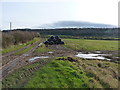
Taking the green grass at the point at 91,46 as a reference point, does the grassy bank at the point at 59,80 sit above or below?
below

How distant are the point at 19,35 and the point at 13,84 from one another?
34.5m

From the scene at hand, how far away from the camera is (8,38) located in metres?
33.7

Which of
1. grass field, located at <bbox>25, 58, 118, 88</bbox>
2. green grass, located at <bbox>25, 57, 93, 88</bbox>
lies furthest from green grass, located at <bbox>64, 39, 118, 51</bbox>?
green grass, located at <bbox>25, 57, 93, 88</bbox>

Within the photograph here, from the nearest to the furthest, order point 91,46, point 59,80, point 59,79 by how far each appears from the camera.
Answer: point 59,80
point 59,79
point 91,46

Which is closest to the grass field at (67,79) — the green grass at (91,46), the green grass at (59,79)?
the green grass at (59,79)

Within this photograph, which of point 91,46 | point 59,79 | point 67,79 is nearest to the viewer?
point 59,79

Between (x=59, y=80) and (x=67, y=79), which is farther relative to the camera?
(x=67, y=79)

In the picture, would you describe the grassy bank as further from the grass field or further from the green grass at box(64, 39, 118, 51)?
the green grass at box(64, 39, 118, 51)

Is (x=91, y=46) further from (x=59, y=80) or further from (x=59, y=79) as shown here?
(x=59, y=80)

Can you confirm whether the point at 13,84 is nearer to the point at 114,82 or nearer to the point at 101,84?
the point at 101,84

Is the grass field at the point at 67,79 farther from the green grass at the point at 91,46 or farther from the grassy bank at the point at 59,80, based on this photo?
the green grass at the point at 91,46

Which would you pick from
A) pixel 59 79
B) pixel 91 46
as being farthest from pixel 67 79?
pixel 91 46

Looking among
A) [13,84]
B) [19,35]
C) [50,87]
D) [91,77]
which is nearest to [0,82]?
[13,84]

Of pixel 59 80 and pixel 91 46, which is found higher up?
pixel 91 46
